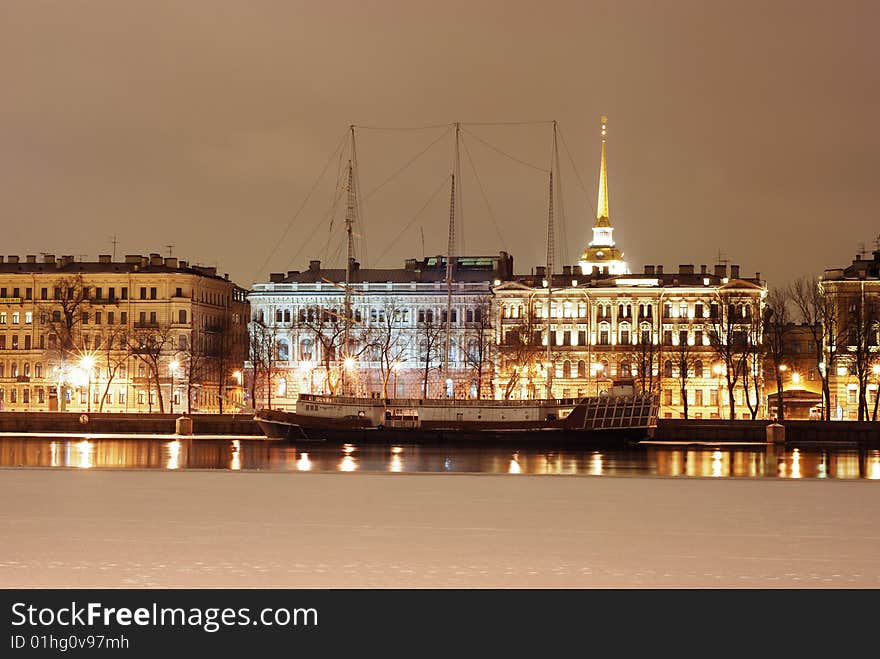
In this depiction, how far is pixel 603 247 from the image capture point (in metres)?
147

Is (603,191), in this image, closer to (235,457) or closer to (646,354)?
(646,354)

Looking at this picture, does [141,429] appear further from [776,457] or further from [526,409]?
[776,457]

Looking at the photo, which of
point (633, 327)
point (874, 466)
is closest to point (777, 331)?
point (633, 327)

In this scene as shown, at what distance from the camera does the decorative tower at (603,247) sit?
142 m

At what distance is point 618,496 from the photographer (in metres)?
34.5

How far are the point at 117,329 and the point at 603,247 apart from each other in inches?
1843

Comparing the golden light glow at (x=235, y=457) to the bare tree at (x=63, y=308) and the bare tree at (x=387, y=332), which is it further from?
the bare tree at (x=387, y=332)

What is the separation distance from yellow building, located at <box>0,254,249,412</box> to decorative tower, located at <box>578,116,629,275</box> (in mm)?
34893

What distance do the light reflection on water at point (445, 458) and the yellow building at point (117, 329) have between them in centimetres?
5478

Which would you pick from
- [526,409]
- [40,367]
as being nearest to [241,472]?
[526,409]

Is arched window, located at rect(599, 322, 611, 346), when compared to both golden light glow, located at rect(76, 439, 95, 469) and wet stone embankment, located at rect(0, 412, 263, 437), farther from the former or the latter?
golden light glow, located at rect(76, 439, 95, 469)

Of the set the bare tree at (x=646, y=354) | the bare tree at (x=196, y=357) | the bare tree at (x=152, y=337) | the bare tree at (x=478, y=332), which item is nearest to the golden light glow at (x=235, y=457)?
the bare tree at (x=646, y=354)

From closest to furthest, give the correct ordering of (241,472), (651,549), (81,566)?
(81,566), (651,549), (241,472)
